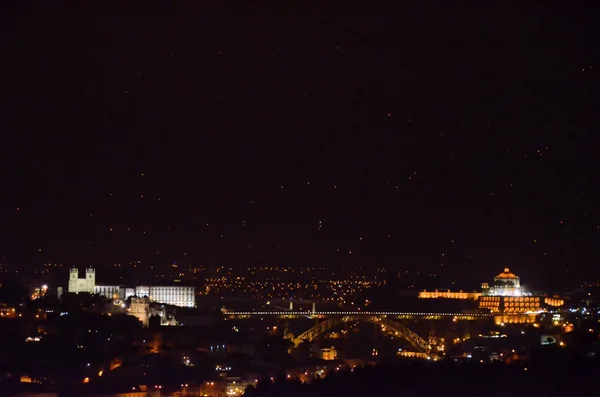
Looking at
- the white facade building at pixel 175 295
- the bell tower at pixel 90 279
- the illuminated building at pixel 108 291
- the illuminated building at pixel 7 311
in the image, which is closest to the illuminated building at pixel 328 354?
the illuminated building at pixel 108 291

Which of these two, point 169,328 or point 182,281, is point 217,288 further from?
point 169,328

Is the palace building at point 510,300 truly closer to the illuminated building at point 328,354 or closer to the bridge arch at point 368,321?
the bridge arch at point 368,321

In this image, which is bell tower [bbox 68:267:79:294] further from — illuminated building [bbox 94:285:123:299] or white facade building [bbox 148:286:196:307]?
white facade building [bbox 148:286:196:307]

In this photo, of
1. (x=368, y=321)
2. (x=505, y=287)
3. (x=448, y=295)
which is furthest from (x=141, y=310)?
(x=448, y=295)

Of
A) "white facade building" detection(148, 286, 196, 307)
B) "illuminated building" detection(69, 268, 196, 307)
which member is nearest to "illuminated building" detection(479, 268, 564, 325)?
"white facade building" detection(148, 286, 196, 307)

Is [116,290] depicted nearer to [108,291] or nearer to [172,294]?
[108,291]
